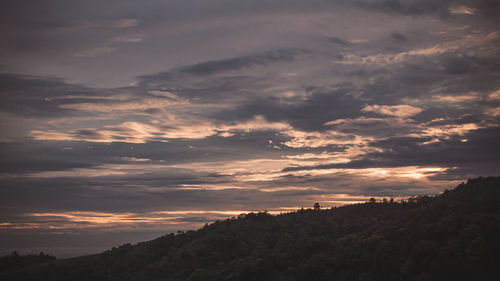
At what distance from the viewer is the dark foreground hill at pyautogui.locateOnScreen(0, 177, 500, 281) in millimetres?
76000

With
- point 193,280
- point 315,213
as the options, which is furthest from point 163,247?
point 315,213

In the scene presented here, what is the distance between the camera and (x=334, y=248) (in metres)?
101

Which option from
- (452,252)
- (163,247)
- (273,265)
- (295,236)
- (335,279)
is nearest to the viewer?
(452,252)

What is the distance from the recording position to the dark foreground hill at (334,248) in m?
76.0

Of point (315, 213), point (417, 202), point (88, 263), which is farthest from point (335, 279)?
point (88, 263)

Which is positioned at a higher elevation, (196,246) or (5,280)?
(196,246)

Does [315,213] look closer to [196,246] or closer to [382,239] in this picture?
[196,246]

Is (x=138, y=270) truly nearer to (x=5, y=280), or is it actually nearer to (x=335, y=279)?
(x=5, y=280)

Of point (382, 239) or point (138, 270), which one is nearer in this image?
point (382, 239)

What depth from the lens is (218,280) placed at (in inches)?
4109

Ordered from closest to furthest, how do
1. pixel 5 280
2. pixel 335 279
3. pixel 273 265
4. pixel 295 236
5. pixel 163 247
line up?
pixel 335 279
pixel 273 265
pixel 295 236
pixel 5 280
pixel 163 247

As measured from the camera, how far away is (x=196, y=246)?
136 m

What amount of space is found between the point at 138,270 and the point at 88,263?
25.0 metres

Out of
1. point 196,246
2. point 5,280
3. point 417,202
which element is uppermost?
point 417,202
